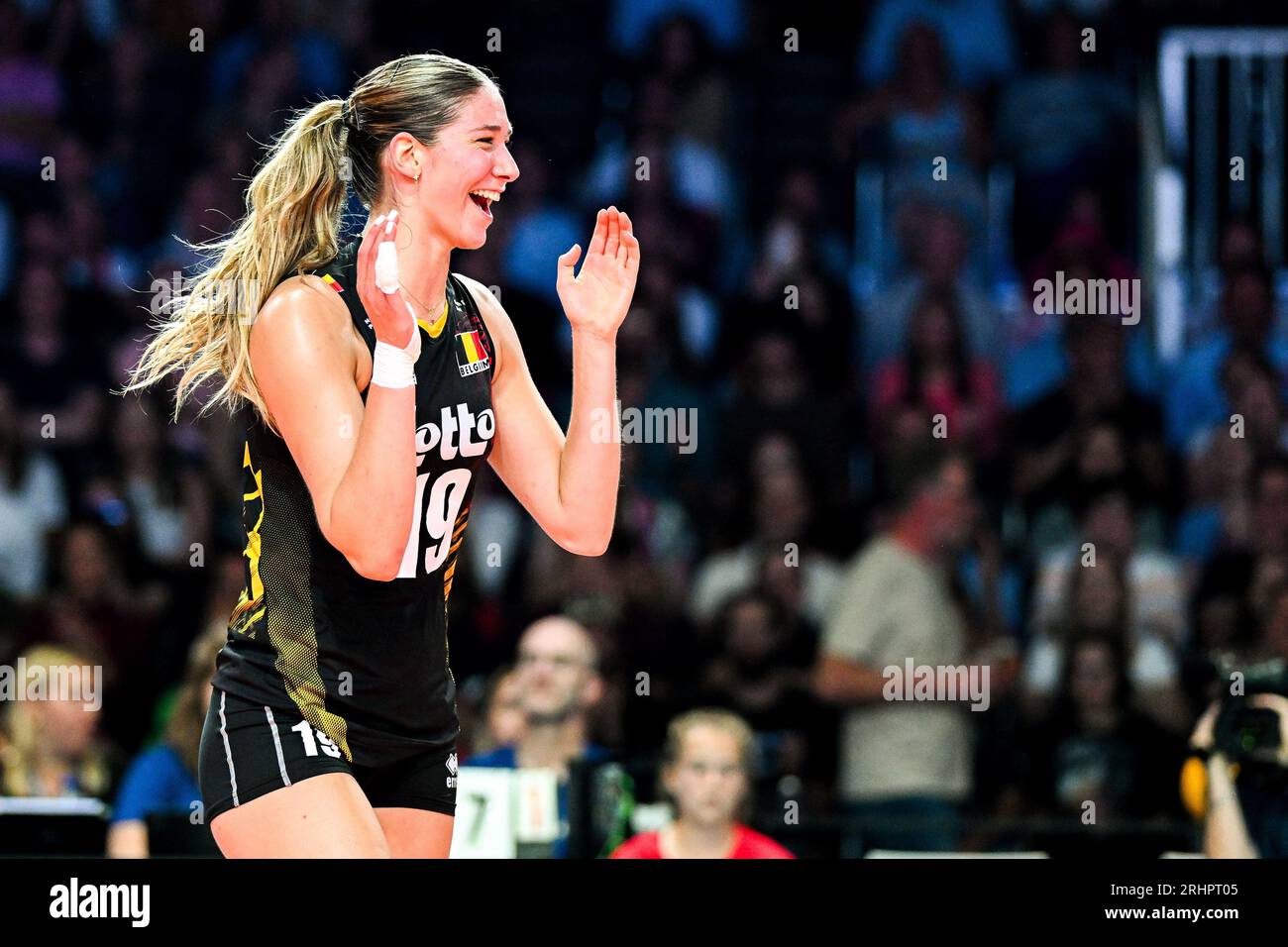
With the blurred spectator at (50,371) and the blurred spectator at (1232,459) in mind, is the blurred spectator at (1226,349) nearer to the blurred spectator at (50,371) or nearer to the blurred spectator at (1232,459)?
the blurred spectator at (1232,459)

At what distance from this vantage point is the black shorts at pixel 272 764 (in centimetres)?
292

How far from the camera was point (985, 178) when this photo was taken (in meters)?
7.43

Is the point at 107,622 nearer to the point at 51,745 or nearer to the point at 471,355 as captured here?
the point at 51,745

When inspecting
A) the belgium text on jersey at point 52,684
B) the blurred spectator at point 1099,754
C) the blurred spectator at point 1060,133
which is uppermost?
the blurred spectator at point 1060,133

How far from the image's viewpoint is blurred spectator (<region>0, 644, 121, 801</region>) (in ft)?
17.8

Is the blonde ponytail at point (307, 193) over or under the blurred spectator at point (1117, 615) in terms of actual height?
over

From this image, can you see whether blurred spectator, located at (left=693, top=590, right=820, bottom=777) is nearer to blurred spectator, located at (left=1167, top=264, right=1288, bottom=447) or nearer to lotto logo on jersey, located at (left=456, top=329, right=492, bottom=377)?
blurred spectator, located at (left=1167, top=264, right=1288, bottom=447)

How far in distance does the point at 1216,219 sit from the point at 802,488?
2.18 metres

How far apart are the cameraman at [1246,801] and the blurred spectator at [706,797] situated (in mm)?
1036

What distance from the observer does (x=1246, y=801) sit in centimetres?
432

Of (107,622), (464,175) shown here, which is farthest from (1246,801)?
(107,622)
